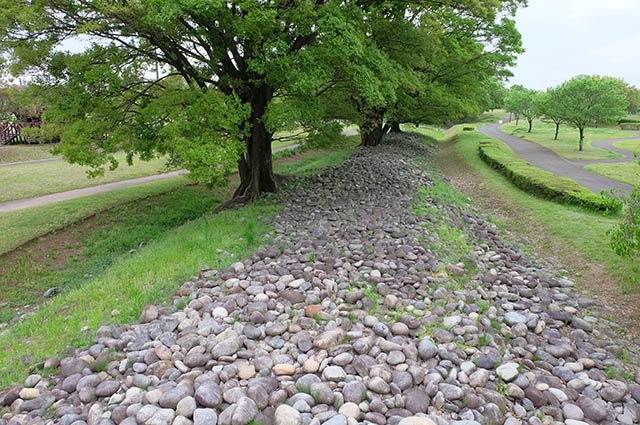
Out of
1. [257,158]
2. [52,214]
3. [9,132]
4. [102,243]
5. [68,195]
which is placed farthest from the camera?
[9,132]

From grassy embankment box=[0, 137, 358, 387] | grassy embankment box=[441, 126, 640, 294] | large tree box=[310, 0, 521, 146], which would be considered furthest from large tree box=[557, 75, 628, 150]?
grassy embankment box=[0, 137, 358, 387]

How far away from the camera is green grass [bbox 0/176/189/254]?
11.6 m

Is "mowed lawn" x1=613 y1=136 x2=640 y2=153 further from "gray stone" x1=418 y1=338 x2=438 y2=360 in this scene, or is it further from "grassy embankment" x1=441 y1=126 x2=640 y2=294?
"gray stone" x1=418 y1=338 x2=438 y2=360

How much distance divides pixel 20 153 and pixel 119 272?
25025 millimetres

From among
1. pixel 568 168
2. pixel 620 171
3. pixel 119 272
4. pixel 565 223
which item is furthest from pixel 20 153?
pixel 620 171

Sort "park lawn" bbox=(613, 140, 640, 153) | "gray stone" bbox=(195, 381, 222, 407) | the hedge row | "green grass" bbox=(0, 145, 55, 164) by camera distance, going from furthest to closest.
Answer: "park lawn" bbox=(613, 140, 640, 153) < "green grass" bbox=(0, 145, 55, 164) < the hedge row < "gray stone" bbox=(195, 381, 222, 407)

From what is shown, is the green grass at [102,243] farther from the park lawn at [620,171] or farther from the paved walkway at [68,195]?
the park lawn at [620,171]

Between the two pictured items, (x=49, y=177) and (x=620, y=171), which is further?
(x=49, y=177)

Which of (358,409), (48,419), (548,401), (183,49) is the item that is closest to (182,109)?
(183,49)

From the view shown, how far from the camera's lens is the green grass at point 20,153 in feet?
82.5

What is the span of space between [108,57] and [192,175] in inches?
181

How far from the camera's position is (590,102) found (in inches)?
1270

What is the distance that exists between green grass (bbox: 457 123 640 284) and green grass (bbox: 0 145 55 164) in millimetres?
26995

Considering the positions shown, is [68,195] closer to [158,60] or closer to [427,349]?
[158,60]
